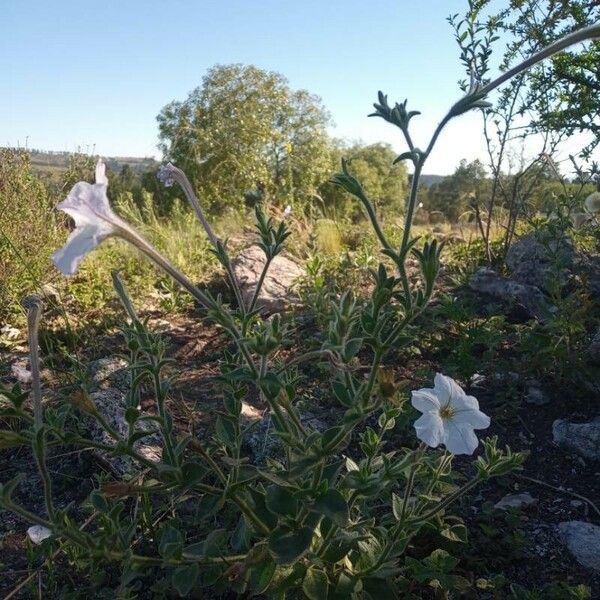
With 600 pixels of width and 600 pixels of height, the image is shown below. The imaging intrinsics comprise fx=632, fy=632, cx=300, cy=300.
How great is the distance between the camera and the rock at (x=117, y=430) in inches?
92.4

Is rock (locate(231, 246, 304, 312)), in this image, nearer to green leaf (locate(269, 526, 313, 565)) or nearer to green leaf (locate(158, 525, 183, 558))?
green leaf (locate(158, 525, 183, 558))

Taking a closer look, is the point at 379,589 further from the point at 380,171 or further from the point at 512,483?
the point at 380,171

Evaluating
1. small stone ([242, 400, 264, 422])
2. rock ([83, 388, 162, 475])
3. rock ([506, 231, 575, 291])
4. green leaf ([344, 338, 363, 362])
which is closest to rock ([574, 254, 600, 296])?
rock ([506, 231, 575, 291])

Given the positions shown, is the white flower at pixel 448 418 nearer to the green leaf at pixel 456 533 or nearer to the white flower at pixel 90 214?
the green leaf at pixel 456 533

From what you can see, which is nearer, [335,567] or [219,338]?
[335,567]

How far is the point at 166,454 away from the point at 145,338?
0.91ft

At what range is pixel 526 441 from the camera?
8.27ft

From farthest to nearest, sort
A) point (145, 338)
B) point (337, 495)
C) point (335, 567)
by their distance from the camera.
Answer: point (335, 567) → point (145, 338) → point (337, 495)

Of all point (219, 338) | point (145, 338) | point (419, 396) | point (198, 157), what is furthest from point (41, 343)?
Result: point (198, 157)

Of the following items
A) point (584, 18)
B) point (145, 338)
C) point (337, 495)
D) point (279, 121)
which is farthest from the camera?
point (279, 121)

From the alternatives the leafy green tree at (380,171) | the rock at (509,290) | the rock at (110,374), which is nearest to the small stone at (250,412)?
the rock at (110,374)

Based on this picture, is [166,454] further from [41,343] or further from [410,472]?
[41,343]

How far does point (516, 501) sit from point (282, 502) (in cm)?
108

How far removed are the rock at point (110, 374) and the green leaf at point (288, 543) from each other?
164 centimetres
